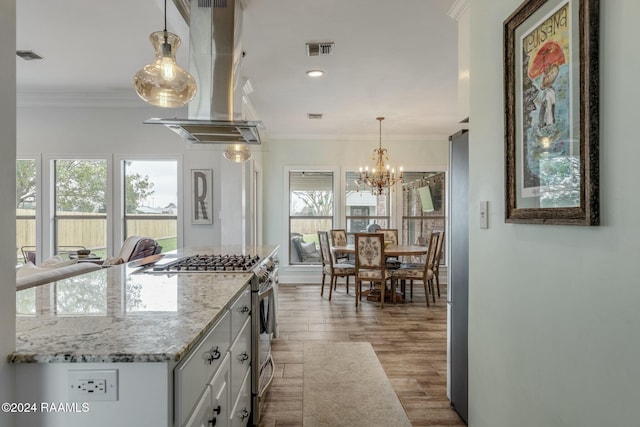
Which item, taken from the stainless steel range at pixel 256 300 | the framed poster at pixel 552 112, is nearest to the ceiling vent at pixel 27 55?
the stainless steel range at pixel 256 300

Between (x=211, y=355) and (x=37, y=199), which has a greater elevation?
(x=37, y=199)

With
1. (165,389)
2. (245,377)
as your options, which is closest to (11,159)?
(165,389)

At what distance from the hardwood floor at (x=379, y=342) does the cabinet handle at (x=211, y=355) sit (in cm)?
114

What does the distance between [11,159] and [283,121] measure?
4.99 metres

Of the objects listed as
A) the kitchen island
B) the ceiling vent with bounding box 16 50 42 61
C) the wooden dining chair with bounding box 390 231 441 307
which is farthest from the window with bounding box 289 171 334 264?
the kitchen island

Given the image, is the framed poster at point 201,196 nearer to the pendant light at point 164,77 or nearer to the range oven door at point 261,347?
the range oven door at point 261,347

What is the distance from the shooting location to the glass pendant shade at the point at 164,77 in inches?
79.4

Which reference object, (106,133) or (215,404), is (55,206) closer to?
(106,133)

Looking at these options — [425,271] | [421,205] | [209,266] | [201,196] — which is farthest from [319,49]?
[421,205]

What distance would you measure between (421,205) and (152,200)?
4593mm

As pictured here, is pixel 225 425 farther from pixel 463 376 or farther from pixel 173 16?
pixel 173 16

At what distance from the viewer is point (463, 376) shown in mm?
2244

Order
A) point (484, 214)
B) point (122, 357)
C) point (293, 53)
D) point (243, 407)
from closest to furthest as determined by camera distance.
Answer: point (122, 357) < point (484, 214) < point (243, 407) < point (293, 53)

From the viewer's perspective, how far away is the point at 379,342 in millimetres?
3600
